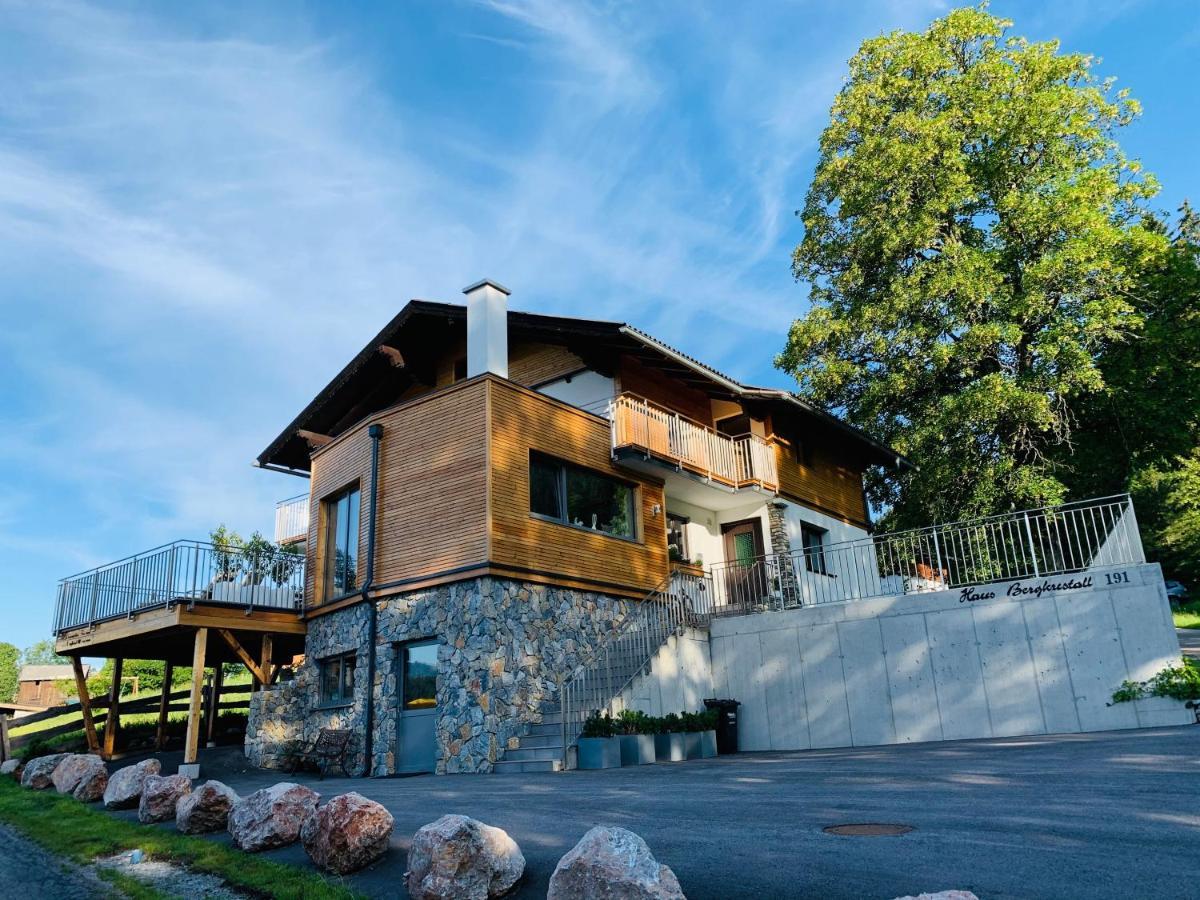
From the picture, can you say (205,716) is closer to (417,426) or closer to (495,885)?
(417,426)

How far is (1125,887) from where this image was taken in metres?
4.21

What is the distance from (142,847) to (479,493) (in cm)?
764

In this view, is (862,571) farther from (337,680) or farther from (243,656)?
(243,656)

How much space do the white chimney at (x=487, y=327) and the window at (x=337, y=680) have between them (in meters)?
6.11

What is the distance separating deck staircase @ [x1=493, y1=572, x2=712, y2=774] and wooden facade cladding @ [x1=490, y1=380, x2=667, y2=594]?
2.20 ft

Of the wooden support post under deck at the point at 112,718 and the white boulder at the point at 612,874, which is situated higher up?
the wooden support post under deck at the point at 112,718

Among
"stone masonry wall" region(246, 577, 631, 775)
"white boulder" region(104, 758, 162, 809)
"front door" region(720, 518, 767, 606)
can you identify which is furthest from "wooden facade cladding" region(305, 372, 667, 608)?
"white boulder" region(104, 758, 162, 809)

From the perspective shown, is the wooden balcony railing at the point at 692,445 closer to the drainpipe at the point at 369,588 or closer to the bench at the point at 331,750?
the drainpipe at the point at 369,588

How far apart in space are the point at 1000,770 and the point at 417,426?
37.0ft

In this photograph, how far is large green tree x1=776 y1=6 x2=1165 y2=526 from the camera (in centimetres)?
2117

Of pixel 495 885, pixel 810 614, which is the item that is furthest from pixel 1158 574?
pixel 495 885

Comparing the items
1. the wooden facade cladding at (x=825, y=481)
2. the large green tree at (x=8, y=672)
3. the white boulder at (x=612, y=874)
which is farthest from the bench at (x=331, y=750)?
the large green tree at (x=8, y=672)

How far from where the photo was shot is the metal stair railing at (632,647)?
13.6 metres

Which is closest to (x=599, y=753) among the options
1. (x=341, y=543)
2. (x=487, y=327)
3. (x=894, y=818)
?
(x=894, y=818)
